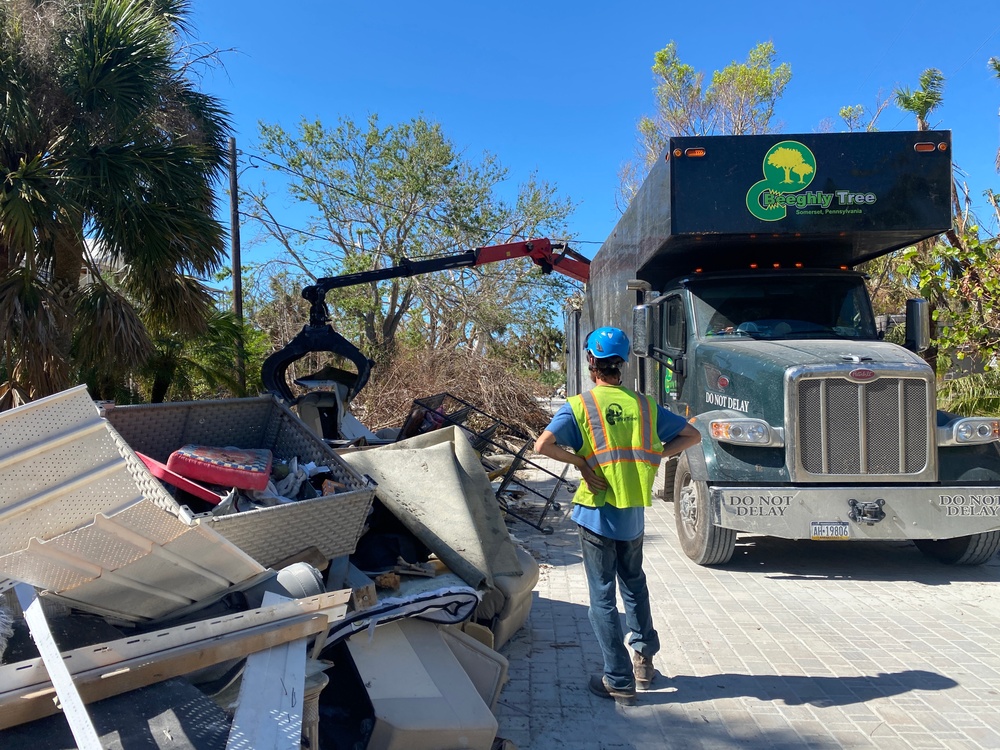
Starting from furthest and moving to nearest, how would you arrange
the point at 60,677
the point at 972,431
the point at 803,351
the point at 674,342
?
1. the point at 674,342
2. the point at 803,351
3. the point at 972,431
4. the point at 60,677

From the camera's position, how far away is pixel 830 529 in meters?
5.56

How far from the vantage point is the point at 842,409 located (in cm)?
564

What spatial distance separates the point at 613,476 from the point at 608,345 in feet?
2.15

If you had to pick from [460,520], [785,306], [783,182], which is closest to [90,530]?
[460,520]

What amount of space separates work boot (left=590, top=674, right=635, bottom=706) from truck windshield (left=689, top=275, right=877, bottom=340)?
3.71 m

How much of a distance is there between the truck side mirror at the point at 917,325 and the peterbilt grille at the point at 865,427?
4.10ft

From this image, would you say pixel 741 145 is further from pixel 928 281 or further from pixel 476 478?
pixel 928 281

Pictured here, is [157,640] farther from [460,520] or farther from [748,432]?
[748,432]

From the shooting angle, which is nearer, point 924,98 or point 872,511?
point 872,511

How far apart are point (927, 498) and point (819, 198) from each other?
99.2 inches

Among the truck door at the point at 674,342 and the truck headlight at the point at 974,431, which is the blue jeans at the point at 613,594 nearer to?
the truck headlight at the point at 974,431

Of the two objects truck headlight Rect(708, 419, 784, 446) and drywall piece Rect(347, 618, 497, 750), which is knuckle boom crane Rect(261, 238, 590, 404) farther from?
drywall piece Rect(347, 618, 497, 750)

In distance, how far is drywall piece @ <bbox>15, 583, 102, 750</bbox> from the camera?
1.73 metres

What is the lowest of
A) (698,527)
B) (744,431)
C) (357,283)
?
(698,527)
